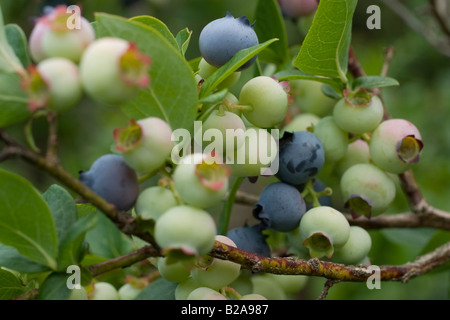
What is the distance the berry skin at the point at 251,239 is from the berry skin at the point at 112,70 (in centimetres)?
45

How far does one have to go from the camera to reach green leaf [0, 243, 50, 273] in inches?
28.6

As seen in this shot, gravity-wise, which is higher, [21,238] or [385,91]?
[385,91]

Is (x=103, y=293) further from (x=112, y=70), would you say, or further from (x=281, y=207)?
(x=112, y=70)

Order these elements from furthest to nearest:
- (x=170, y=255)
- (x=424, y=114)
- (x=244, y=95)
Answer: (x=424, y=114) → (x=244, y=95) → (x=170, y=255)

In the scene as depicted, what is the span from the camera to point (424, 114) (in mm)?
2213

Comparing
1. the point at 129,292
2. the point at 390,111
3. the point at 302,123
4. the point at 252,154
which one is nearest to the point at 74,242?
the point at 252,154

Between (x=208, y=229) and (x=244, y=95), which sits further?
(x=244, y=95)

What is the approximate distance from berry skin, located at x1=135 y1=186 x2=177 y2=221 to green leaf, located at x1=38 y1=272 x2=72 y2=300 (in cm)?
15

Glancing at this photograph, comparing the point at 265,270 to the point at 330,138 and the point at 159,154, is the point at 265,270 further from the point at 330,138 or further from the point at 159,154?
the point at 330,138

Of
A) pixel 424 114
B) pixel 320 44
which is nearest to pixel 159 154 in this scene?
pixel 320 44

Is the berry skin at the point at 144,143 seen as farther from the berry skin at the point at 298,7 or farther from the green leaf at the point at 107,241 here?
the berry skin at the point at 298,7

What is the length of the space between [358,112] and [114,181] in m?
0.49

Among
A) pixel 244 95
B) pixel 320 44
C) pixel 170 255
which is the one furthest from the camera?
pixel 320 44
